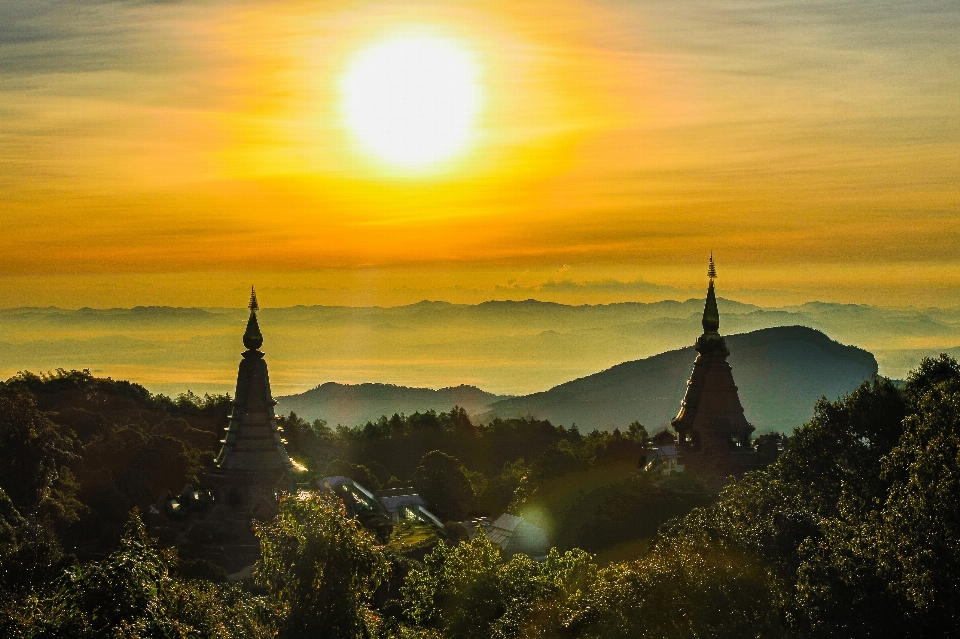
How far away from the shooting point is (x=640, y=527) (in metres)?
67.4

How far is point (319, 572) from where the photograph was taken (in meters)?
33.6

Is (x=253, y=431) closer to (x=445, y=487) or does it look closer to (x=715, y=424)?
(x=715, y=424)

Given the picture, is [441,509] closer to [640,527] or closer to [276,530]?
[640,527]

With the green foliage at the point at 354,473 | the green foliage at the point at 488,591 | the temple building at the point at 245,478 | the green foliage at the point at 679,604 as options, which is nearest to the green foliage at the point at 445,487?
the green foliage at the point at 354,473

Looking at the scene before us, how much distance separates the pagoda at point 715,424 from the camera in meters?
69.3

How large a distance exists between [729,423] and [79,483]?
3740 centimetres

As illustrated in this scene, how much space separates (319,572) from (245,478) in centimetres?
2660

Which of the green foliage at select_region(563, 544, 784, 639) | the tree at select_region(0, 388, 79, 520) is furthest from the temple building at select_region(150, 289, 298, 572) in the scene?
the green foliage at select_region(563, 544, 784, 639)

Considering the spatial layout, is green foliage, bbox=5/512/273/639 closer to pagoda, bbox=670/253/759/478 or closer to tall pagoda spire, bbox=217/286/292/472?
tall pagoda spire, bbox=217/286/292/472

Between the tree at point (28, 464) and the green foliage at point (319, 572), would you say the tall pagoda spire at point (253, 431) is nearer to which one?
the tree at point (28, 464)

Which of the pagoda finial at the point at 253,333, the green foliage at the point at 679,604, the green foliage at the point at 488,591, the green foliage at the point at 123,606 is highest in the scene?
the pagoda finial at the point at 253,333

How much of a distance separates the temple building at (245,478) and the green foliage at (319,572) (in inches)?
968

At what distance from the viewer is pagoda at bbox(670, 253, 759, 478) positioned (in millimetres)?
69312

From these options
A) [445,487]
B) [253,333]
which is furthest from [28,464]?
[445,487]
